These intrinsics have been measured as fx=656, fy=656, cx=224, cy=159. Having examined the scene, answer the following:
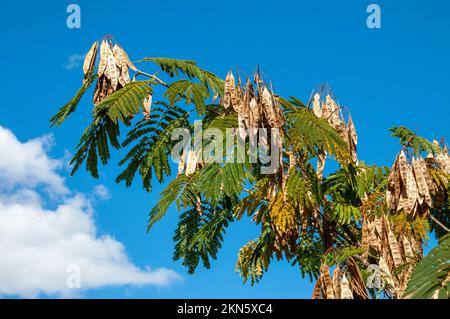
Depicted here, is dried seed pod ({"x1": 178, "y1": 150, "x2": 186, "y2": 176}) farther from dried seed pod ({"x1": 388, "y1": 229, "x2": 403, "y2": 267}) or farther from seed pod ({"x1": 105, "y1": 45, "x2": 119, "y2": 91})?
dried seed pod ({"x1": 388, "y1": 229, "x2": 403, "y2": 267})

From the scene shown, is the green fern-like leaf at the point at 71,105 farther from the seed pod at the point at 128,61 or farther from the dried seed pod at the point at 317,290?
the dried seed pod at the point at 317,290

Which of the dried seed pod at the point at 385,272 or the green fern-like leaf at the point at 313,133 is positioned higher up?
the green fern-like leaf at the point at 313,133

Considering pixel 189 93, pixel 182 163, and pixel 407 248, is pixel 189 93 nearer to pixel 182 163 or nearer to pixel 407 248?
pixel 182 163

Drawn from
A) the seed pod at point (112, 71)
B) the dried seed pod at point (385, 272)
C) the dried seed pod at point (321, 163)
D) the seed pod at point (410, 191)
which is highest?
the seed pod at point (112, 71)

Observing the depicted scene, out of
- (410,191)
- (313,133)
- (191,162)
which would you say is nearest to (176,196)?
(191,162)

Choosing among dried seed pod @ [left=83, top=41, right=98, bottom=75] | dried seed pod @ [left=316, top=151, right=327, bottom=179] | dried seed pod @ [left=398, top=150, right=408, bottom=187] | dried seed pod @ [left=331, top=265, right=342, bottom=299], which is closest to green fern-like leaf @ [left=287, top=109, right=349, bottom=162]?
dried seed pod @ [left=316, top=151, right=327, bottom=179]

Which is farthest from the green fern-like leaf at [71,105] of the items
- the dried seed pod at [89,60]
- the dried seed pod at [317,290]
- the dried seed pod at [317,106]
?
the dried seed pod at [317,290]

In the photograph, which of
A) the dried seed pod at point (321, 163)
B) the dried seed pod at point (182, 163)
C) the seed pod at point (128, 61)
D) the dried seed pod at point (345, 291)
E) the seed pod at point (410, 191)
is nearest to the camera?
the dried seed pod at point (345, 291)
